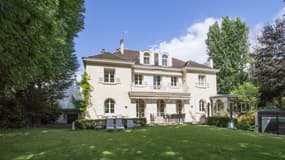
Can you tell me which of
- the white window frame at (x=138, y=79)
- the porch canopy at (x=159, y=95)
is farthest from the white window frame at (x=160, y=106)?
the white window frame at (x=138, y=79)

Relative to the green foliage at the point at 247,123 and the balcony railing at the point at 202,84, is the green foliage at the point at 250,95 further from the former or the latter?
the green foliage at the point at 247,123

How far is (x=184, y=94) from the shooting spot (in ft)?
100

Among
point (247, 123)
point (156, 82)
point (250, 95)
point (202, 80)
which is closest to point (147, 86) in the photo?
point (156, 82)

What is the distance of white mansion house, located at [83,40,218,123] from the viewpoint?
86.4 ft

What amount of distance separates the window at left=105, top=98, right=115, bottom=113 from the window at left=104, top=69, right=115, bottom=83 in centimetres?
244

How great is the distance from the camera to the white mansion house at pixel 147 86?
26.3m

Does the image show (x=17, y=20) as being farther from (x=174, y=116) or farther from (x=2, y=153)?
(x=174, y=116)

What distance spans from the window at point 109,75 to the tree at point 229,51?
25825 mm

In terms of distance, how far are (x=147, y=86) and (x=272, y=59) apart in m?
15.6

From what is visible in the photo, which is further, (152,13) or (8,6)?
(152,13)

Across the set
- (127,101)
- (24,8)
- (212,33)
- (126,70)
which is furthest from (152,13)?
(212,33)

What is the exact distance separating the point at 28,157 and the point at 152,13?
21.6 meters

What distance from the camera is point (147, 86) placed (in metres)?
29.7

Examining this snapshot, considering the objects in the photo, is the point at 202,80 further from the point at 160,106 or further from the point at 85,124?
the point at 85,124
